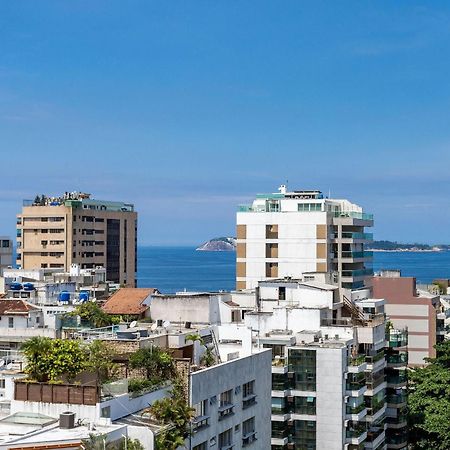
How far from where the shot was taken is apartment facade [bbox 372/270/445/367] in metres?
89.8

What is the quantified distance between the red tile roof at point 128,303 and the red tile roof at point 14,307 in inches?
272

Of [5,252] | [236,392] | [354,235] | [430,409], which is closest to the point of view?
[236,392]

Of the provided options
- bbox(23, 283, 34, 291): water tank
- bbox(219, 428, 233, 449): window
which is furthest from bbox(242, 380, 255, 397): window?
bbox(23, 283, 34, 291): water tank

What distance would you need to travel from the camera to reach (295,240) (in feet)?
341

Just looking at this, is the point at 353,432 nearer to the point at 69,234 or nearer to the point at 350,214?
the point at 350,214

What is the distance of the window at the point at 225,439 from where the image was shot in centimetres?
4033

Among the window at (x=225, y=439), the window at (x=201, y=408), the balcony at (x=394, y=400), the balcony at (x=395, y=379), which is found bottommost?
the balcony at (x=394, y=400)

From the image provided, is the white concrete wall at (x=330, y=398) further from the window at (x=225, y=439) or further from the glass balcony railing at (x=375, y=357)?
the window at (x=225, y=439)

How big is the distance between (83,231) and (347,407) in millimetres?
104853

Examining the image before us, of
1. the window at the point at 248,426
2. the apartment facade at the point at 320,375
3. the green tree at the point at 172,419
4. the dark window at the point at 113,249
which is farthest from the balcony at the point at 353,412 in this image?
the dark window at the point at 113,249

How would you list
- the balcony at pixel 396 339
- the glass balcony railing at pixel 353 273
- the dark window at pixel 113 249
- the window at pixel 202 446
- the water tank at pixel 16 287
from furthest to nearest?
1. the dark window at pixel 113 249
2. the glass balcony railing at pixel 353 273
3. the water tank at pixel 16 287
4. the balcony at pixel 396 339
5. the window at pixel 202 446

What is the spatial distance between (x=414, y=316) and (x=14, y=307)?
43714mm

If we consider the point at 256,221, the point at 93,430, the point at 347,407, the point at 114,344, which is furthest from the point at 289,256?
the point at 93,430

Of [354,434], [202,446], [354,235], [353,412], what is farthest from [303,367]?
[354,235]
